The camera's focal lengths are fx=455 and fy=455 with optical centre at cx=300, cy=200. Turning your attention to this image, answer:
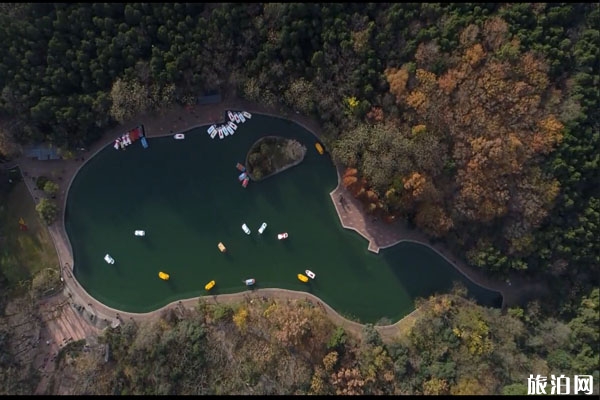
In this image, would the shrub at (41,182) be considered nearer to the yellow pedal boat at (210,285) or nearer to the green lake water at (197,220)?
the green lake water at (197,220)

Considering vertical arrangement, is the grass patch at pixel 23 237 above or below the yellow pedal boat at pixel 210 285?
above

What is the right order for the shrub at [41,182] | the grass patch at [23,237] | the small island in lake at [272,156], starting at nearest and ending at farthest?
the shrub at [41,182] → the small island in lake at [272,156] → the grass patch at [23,237]

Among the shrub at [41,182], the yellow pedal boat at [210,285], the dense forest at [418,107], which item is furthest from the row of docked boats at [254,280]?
the shrub at [41,182]

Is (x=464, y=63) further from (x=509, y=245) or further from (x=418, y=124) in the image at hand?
(x=509, y=245)

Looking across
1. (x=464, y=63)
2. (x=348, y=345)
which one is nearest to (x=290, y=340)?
(x=348, y=345)

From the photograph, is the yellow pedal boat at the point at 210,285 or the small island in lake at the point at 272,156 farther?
the yellow pedal boat at the point at 210,285

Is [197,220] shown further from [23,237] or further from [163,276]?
[23,237]
